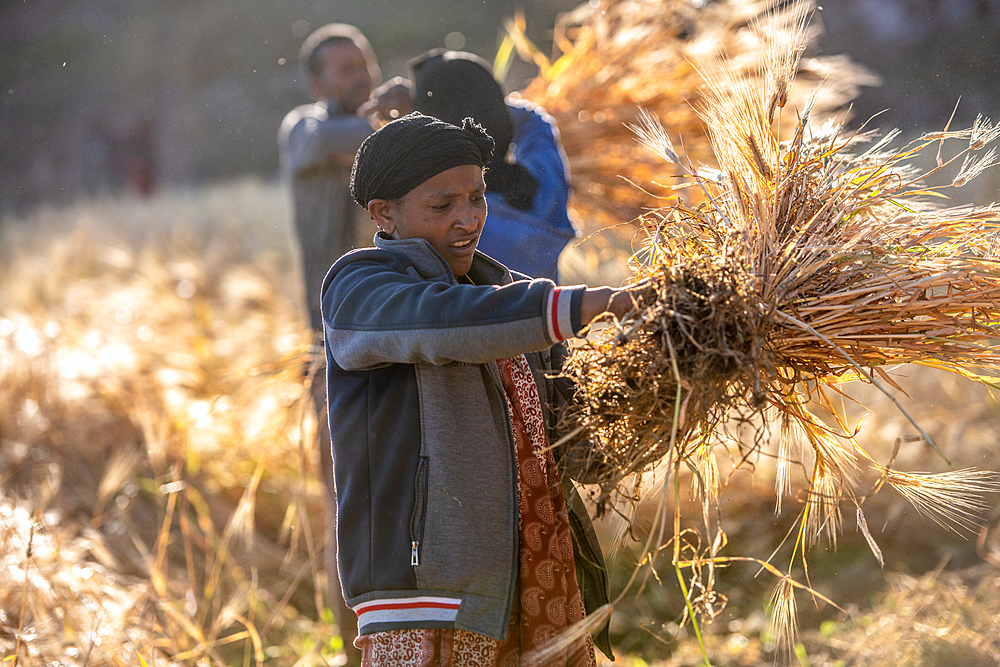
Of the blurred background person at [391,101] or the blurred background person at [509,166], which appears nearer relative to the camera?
the blurred background person at [509,166]

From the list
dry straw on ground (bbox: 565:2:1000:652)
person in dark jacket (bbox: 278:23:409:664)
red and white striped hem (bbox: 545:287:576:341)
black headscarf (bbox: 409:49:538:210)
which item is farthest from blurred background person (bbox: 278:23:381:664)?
red and white striped hem (bbox: 545:287:576:341)

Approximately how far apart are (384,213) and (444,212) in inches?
4.5

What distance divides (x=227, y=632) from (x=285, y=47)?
2.63 m

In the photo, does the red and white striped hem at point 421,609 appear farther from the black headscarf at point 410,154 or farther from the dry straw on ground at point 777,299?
the black headscarf at point 410,154

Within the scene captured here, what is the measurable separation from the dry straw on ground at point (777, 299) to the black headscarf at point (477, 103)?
1.52 ft

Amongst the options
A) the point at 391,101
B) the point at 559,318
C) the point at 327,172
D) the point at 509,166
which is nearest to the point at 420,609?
the point at 559,318

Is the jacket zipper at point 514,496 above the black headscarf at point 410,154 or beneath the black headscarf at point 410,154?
beneath

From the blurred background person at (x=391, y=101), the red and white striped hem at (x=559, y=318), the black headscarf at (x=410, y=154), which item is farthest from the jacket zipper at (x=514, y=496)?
the blurred background person at (x=391, y=101)

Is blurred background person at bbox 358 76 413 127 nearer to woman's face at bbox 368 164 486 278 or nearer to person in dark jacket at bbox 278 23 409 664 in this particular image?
person in dark jacket at bbox 278 23 409 664

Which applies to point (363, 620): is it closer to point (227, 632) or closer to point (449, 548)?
point (449, 548)

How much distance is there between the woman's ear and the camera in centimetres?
137

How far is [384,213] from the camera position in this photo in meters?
1.38

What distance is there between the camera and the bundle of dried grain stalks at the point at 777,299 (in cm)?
120

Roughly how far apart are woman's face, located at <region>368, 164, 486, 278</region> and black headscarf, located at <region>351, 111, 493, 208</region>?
0.05 ft
